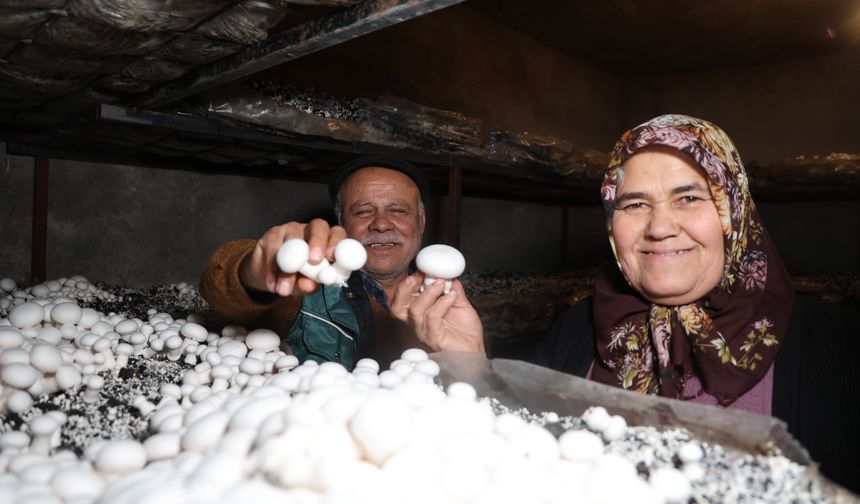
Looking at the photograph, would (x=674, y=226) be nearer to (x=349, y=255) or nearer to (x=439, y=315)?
(x=439, y=315)

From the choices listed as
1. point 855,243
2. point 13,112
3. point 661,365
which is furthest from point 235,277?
point 855,243

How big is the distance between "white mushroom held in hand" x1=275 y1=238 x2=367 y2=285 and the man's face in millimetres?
1129

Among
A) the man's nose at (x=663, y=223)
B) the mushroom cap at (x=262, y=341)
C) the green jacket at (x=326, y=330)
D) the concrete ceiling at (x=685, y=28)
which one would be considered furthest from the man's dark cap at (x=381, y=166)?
the concrete ceiling at (x=685, y=28)

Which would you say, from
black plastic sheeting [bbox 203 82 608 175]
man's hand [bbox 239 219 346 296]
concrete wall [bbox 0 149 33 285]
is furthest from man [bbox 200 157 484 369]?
concrete wall [bbox 0 149 33 285]

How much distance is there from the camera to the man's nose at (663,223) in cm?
123

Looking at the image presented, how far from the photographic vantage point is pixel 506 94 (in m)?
4.84

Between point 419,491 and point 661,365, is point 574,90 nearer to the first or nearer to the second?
point 661,365

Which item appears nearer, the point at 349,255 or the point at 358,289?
the point at 349,255

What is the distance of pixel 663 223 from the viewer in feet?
4.05

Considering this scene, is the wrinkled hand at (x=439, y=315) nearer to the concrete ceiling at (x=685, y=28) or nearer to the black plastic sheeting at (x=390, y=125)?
the black plastic sheeting at (x=390, y=125)

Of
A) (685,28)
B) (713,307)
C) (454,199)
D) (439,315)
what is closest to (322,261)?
(439,315)

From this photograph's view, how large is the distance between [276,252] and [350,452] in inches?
22.8

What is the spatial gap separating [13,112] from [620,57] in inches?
206

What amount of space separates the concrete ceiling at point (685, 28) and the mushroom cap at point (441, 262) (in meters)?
3.36
